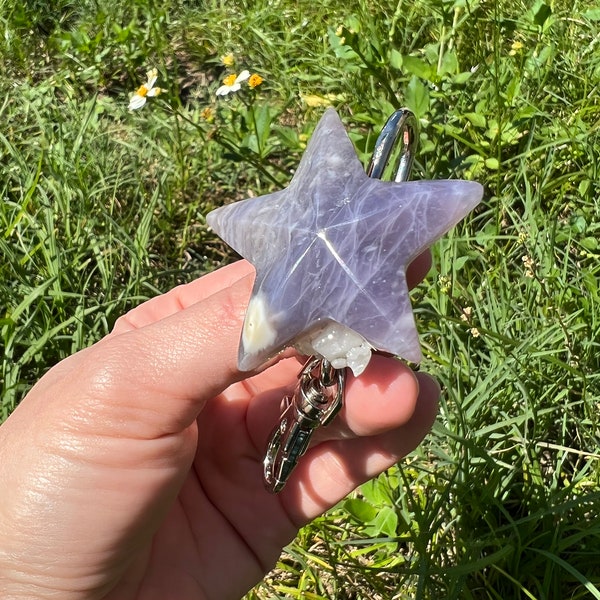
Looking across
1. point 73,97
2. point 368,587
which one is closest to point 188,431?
point 368,587

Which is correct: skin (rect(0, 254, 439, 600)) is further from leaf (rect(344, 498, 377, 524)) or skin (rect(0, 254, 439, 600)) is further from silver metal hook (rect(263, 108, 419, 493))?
leaf (rect(344, 498, 377, 524))

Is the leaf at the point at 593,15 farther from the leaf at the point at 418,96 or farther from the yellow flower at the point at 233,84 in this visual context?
the yellow flower at the point at 233,84

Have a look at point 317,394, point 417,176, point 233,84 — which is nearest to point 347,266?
point 317,394

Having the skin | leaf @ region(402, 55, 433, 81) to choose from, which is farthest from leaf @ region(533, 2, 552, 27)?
the skin

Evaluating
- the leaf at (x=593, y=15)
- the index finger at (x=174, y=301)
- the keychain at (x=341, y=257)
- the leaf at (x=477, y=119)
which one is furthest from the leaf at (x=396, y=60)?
the keychain at (x=341, y=257)

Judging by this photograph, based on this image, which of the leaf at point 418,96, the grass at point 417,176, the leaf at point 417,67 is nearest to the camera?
the grass at point 417,176

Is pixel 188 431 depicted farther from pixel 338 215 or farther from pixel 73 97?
pixel 73 97
